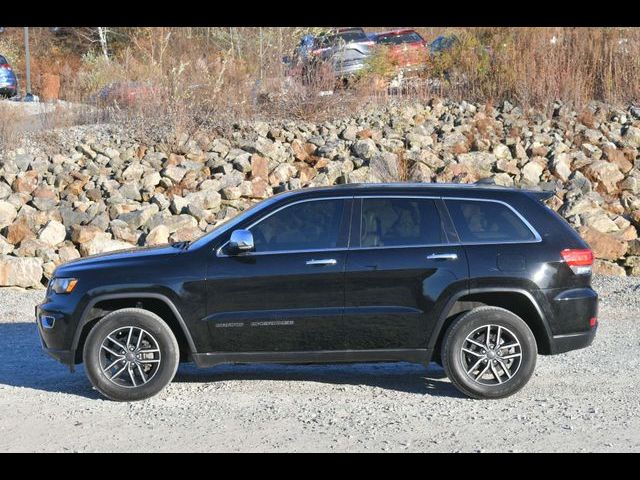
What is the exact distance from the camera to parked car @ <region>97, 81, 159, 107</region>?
21.2 m

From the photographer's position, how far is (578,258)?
805cm

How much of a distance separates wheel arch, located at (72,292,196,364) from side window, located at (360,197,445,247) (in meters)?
1.58

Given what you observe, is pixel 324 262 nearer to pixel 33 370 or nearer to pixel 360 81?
pixel 33 370

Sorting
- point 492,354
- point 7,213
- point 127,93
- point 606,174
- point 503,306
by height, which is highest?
point 127,93

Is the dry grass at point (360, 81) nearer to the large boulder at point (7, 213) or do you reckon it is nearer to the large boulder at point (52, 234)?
the large boulder at point (7, 213)

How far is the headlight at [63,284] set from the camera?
8117 mm

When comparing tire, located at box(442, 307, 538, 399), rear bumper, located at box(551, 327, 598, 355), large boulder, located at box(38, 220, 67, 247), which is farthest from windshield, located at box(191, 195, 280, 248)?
large boulder, located at box(38, 220, 67, 247)

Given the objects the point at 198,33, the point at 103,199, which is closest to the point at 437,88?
the point at 103,199

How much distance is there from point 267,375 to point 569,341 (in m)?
2.64

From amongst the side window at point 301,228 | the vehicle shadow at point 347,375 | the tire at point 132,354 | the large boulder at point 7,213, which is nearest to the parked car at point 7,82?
the large boulder at point 7,213

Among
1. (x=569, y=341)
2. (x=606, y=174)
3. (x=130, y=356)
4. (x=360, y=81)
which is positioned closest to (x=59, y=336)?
(x=130, y=356)

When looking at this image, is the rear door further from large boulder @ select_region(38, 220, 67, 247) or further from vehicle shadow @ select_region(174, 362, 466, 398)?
large boulder @ select_region(38, 220, 67, 247)

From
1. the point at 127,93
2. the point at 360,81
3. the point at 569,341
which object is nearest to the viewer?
the point at 569,341

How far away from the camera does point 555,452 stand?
6371mm
